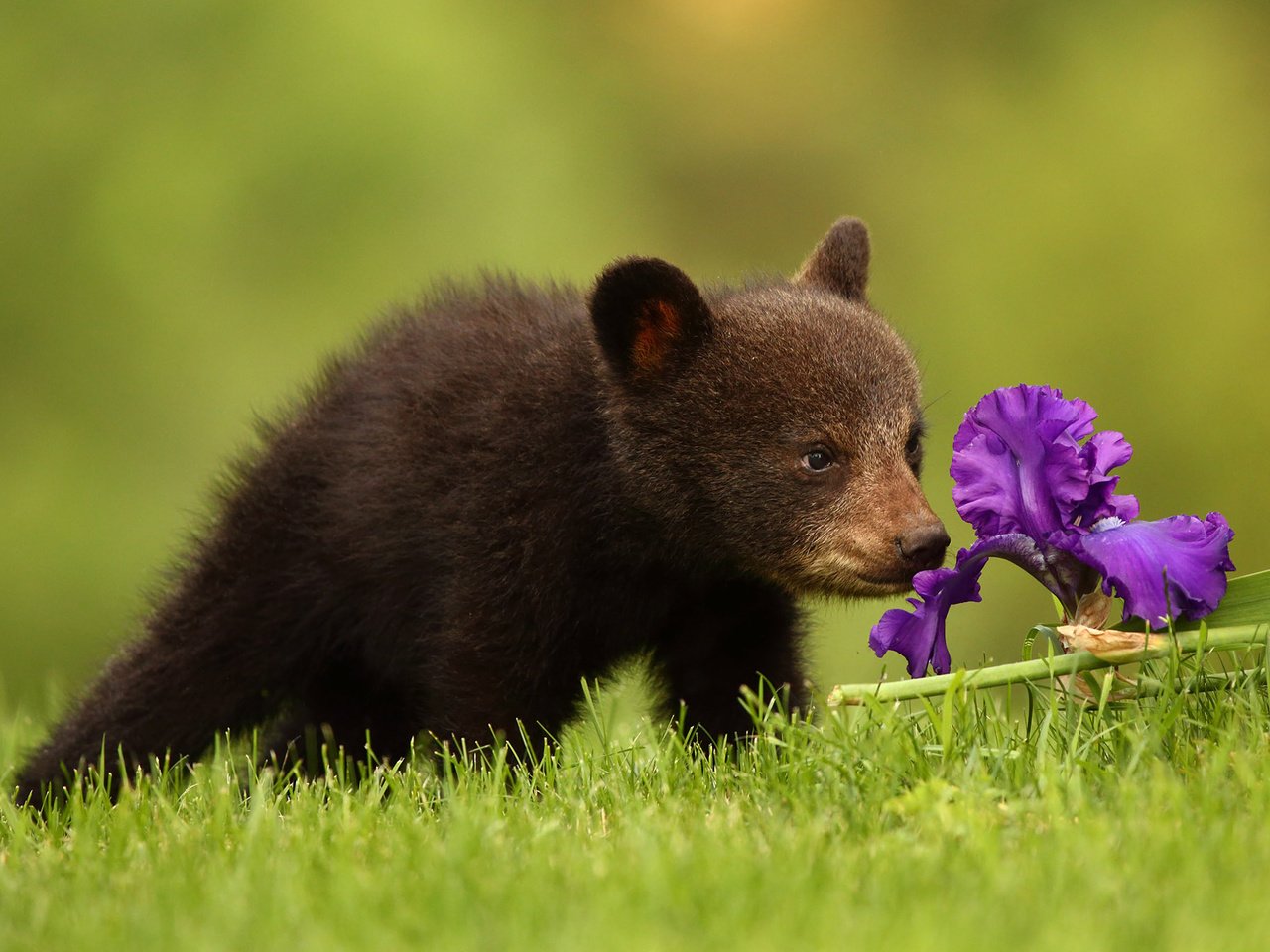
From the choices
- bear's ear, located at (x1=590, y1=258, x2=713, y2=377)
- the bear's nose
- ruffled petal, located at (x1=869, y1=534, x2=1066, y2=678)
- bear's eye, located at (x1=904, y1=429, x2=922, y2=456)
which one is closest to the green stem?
ruffled petal, located at (x1=869, y1=534, x2=1066, y2=678)

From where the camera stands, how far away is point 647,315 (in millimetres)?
4508

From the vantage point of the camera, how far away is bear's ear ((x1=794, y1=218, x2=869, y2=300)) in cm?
507

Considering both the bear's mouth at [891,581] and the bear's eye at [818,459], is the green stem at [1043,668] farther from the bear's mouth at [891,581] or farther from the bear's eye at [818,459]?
the bear's eye at [818,459]

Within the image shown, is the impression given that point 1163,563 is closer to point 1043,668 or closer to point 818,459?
point 1043,668

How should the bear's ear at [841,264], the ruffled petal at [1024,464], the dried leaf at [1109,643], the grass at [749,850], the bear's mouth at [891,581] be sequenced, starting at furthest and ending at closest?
the bear's ear at [841,264], the bear's mouth at [891,581], the ruffled petal at [1024,464], the dried leaf at [1109,643], the grass at [749,850]

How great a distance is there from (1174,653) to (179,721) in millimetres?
2888

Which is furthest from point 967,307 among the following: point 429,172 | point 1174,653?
point 1174,653

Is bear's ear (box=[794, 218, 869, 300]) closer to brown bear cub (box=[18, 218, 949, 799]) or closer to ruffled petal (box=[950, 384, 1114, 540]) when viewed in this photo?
brown bear cub (box=[18, 218, 949, 799])

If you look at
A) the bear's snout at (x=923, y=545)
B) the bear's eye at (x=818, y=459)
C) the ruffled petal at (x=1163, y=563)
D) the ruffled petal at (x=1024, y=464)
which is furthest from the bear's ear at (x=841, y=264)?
the ruffled petal at (x=1163, y=563)

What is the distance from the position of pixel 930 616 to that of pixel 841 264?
146 cm

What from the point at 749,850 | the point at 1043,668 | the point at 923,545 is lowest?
the point at 749,850

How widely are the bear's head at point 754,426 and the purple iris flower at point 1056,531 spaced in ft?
1.20

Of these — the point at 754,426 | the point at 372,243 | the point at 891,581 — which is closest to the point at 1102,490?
the point at 891,581

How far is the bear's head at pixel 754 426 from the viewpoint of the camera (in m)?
4.41
